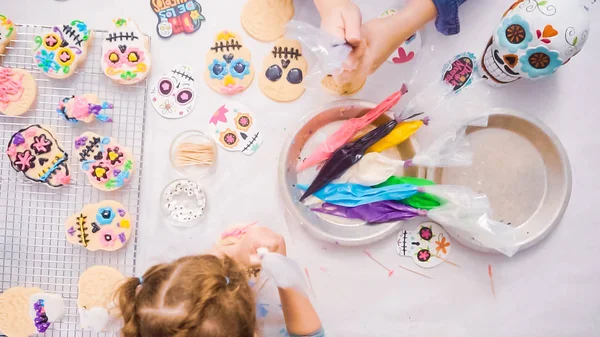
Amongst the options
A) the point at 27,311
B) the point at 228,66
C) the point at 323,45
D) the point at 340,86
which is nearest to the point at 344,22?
the point at 323,45

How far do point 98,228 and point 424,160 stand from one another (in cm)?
69

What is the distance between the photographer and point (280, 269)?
2.86ft

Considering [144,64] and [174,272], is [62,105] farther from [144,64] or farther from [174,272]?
[174,272]

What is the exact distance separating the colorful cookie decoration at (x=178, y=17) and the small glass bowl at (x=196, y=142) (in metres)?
0.22

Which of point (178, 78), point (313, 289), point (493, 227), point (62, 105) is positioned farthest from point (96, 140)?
point (493, 227)

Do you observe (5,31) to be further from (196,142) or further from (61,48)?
(196,142)

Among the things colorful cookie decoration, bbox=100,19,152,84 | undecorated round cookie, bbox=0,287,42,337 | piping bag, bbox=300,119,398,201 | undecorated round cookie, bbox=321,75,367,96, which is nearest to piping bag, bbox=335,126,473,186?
piping bag, bbox=300,119,398,201

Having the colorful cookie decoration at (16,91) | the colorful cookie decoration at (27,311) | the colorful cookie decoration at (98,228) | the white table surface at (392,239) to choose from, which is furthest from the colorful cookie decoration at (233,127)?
the colorful cookie decoration at (27,311)

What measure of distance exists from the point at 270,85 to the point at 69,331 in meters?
0.68

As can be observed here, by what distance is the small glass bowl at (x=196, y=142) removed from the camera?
1.07 m

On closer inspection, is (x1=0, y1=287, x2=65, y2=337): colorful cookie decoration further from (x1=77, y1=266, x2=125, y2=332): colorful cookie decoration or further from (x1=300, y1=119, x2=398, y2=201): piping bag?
(x1=300, y1=119, x2=398, y2=201): piping bag

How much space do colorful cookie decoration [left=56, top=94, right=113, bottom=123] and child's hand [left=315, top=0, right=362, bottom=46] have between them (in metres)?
0.49

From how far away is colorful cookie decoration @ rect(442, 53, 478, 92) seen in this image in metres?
1.06

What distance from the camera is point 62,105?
1014 mm
